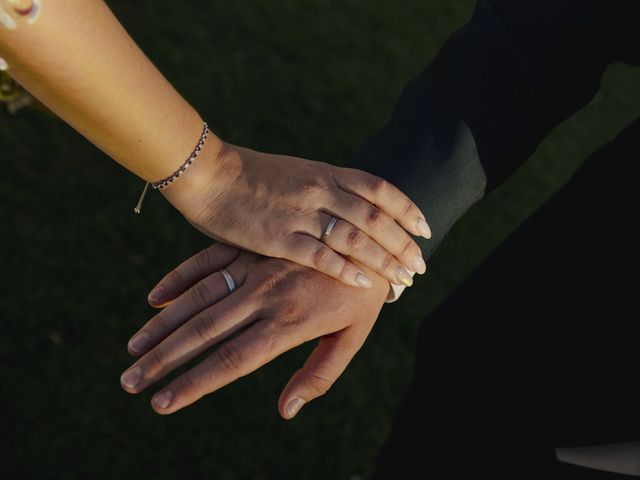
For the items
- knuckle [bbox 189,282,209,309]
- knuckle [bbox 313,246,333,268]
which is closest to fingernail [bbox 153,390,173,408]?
knuckle [bbox 189,282,209,309]

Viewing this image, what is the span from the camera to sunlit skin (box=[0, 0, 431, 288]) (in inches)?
63.8

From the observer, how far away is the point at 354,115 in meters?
4.84

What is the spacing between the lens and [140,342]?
1763 millimetres

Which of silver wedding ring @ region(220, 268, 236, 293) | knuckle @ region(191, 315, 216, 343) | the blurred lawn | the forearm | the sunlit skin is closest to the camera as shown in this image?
the forearm

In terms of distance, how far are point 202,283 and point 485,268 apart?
0.91 metres

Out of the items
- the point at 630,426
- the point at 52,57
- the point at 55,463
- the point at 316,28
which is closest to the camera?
the point at 52,57

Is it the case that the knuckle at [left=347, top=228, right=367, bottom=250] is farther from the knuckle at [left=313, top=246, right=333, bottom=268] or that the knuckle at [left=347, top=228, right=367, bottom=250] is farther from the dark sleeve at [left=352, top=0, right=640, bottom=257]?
the dark sleeve at [left=352, top=0, right=640, bottom=257]

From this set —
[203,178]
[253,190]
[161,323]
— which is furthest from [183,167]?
[161,323]

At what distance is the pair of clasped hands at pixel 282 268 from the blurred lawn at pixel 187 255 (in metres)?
1.50

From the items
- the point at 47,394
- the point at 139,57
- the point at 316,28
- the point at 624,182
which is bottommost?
the point at 47,394

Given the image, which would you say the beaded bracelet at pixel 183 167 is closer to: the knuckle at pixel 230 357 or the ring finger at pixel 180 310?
the ring finger at pixel 180 310

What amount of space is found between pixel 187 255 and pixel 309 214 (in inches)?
78.8

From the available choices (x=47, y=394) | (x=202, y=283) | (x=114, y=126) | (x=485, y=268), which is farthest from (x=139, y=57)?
(x=47, y=394)

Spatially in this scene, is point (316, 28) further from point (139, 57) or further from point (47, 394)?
point (139, 57)
